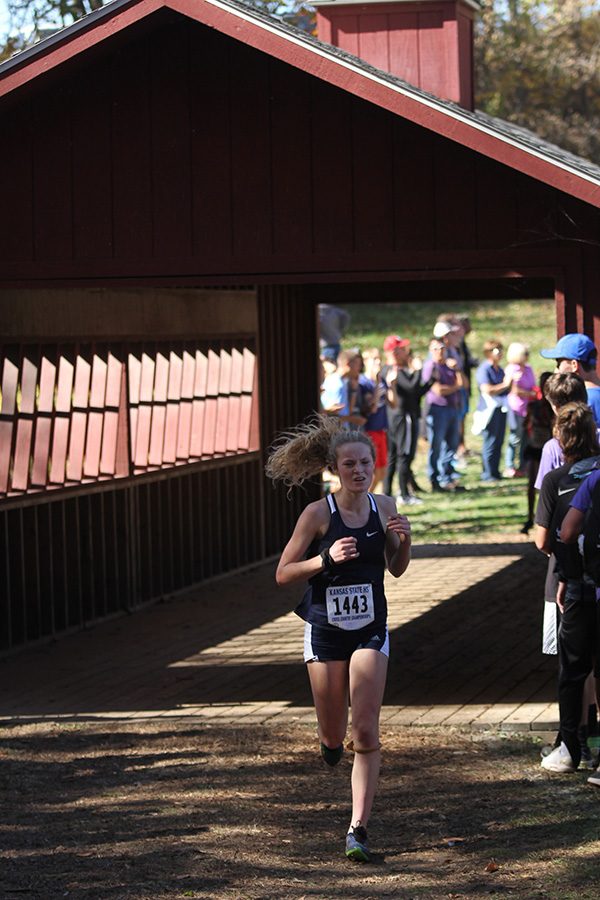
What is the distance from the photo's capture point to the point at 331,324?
3456 cm

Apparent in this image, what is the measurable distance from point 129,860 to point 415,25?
772cm

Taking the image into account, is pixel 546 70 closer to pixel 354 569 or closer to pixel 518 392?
pixel 518 392

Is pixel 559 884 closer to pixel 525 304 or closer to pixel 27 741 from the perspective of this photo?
pixel 27 741

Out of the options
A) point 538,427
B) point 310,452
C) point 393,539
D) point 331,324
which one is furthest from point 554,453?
point 331,324

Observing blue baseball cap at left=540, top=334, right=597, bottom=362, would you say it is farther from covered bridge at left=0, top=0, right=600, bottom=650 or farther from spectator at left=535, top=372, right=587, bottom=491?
covered bridge at left=0, top=0, right=600, bottom=650

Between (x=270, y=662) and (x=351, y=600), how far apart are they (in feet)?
15.6

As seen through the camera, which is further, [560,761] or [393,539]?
[560,761]

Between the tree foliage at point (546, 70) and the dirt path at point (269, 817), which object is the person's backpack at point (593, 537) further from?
the tree foliage at point (546, 70)

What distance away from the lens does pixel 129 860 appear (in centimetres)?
649

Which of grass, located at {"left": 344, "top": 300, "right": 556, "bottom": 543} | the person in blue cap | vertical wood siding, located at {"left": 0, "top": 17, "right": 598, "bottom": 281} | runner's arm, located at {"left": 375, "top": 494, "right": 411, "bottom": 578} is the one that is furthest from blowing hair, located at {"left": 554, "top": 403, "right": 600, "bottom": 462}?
grass, located at {"left": 344, "top": 300, "right": 556, "bottom": 543}

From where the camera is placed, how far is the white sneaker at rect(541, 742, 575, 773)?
25.6 feet

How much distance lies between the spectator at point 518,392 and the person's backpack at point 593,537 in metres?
14.8

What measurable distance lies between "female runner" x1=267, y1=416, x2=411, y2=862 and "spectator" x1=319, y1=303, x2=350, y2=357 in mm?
25502

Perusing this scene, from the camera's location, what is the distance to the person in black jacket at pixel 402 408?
67.1 ft
